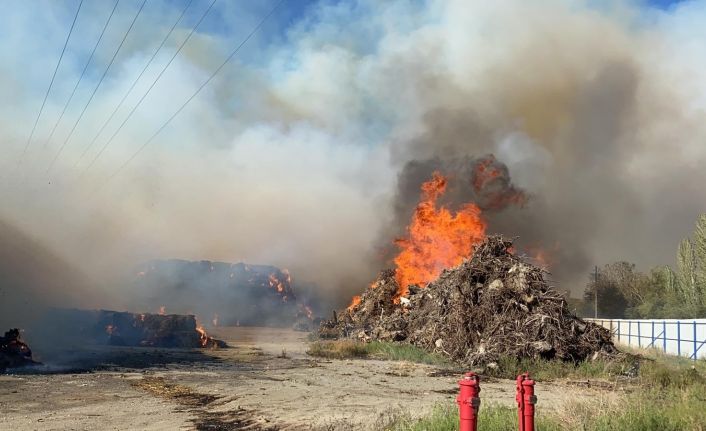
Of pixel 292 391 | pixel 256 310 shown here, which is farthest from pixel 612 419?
pixel 256 310

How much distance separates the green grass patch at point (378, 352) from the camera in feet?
74.4

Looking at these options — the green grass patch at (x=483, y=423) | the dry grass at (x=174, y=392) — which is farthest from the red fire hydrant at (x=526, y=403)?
the dry grass at (x=174, y=392)

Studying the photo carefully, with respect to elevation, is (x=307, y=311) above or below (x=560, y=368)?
below

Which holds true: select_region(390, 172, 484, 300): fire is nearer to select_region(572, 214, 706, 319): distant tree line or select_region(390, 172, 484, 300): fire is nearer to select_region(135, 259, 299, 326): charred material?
select_region(572, 214, 706, 319): distant tree line

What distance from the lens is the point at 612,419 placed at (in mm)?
6980

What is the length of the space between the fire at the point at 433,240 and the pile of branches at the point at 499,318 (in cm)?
930

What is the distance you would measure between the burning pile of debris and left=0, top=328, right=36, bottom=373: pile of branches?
52.0 ft

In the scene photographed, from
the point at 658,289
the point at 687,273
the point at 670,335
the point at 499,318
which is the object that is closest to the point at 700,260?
the point at 687,273

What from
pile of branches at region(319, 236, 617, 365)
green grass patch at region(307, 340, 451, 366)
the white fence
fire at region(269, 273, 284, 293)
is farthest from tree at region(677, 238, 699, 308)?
fire at region(269, 273, 284, 293)

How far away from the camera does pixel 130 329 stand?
38.8 metres

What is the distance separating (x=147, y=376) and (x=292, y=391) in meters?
6.08

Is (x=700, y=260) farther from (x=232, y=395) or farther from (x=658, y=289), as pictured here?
(x=232, y=395)

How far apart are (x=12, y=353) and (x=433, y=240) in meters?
27.2

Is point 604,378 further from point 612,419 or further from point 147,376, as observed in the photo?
point 147,376
